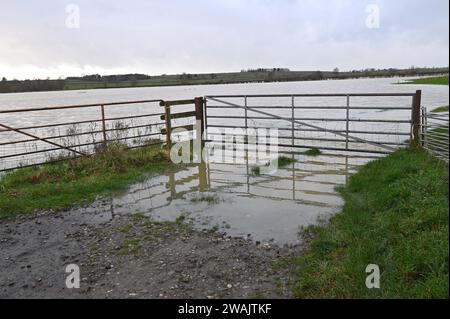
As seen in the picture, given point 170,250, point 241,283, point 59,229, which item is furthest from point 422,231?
point 59,229

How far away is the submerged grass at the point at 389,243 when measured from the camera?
132 inches

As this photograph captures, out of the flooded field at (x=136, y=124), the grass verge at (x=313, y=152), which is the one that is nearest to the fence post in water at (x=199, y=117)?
the flooded field at (x=136, y=124)

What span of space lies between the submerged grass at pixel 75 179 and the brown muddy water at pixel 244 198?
1.79 feet

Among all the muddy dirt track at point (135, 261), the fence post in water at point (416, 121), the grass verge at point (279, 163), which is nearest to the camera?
the muddy dirt track at point (135, 261)

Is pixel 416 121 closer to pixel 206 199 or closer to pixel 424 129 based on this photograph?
pixel 424 129

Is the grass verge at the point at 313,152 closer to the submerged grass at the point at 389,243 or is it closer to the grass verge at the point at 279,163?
the grass verge at the point at 279,163

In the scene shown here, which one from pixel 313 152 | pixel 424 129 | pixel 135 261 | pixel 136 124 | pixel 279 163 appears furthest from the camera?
pixel 136 124

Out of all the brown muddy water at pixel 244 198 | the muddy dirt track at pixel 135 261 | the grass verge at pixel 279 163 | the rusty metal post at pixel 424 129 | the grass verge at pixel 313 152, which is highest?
the rusty metal post at pixel 424 129

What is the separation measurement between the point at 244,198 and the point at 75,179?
12.1ft

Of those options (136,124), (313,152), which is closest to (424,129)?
(313,152)

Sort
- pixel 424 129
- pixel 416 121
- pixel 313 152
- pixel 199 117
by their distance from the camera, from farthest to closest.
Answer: pixel 199 117 → pixel 313 152 → pixel 416 121 → pixel 424 129

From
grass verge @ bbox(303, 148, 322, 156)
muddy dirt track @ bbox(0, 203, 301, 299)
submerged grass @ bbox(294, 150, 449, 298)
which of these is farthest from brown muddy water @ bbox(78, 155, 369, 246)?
grass verge @ bbox(303, 148, 322, 156)

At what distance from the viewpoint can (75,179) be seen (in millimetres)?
8156
